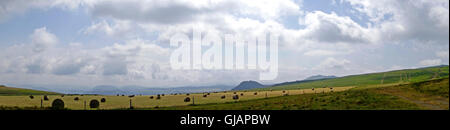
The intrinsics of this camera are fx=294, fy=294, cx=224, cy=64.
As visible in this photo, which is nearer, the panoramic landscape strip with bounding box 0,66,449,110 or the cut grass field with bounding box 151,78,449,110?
the cut grass field with bounding box 151,78,449,110

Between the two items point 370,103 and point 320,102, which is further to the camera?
point 320,102

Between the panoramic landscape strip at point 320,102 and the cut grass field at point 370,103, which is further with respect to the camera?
the panoramic landscape strip at point 320,102

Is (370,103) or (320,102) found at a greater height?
(370,103)
